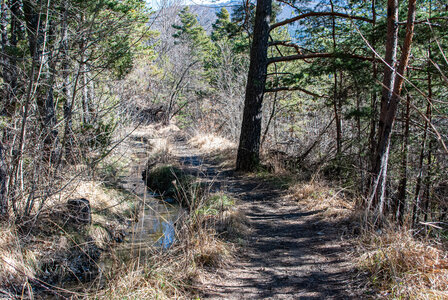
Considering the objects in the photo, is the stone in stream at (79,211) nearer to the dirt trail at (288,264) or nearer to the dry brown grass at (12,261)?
the dry brown grass at (12,261)

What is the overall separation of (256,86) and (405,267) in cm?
580

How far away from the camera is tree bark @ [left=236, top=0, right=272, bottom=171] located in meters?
7.80

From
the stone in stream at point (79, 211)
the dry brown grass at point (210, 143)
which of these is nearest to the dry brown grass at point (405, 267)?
the stone in stream at point (79, 211)

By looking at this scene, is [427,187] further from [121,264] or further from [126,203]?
[126,203]

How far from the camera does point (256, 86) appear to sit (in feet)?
25.9

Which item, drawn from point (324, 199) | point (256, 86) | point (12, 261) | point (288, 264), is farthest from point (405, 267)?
point (256, 86)

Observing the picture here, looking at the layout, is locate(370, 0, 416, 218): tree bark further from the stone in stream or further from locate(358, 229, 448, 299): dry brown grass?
the stone in stream

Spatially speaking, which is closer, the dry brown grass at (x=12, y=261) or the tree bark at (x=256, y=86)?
the dry brown grass at (x=12, y=261)

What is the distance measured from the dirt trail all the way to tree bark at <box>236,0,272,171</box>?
2.85m

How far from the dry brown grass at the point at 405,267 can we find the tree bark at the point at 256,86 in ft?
16.5

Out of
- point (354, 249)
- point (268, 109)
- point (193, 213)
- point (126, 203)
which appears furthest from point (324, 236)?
point (268, 109)

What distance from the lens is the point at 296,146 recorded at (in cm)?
995

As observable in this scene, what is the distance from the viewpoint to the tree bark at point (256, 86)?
7801 millimetres

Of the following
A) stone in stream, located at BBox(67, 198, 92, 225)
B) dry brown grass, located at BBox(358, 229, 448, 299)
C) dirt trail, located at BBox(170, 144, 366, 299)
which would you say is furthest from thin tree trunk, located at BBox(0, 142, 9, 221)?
dry brown grass, located at BBox(358, 229, 448, 299)
